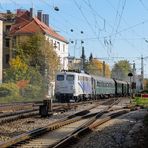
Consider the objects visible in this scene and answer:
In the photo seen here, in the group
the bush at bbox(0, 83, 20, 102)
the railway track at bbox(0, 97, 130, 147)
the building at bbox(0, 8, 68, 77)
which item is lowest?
the railway track at bbox(0, 97, 130, 147)

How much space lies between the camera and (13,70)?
7344 cm

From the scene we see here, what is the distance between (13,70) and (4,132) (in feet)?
180

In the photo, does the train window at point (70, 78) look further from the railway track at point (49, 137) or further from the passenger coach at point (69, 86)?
the railway track at point (49, 137)

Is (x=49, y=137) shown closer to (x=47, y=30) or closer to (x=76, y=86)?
(x=76, y=86)

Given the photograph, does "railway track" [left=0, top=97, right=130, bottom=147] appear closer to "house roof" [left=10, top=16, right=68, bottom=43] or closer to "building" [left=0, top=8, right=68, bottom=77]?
"building" [left=0, top=8, right=68, bottom=77]

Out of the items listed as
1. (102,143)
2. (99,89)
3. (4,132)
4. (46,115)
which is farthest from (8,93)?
(102,143)

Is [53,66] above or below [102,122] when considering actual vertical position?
above

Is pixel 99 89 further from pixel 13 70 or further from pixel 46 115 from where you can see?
pixel 46 115

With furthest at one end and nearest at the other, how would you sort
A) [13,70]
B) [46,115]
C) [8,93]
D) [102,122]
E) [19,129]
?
[13,70]
[8,93]
[46,115]
[102,122]
[19,129]

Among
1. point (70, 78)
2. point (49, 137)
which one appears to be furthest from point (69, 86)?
point (49, 137)

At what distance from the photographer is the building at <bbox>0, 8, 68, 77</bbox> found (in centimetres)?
9638

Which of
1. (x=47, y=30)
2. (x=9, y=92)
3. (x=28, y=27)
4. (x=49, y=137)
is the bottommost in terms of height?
(x=49, y=137)

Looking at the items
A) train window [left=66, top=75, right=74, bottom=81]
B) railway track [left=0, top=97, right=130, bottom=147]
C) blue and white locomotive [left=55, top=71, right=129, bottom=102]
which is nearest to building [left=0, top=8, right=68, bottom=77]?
blue and white locomotive [left=55, top=71, right=129, bottom=102]

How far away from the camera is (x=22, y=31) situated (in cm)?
9762
